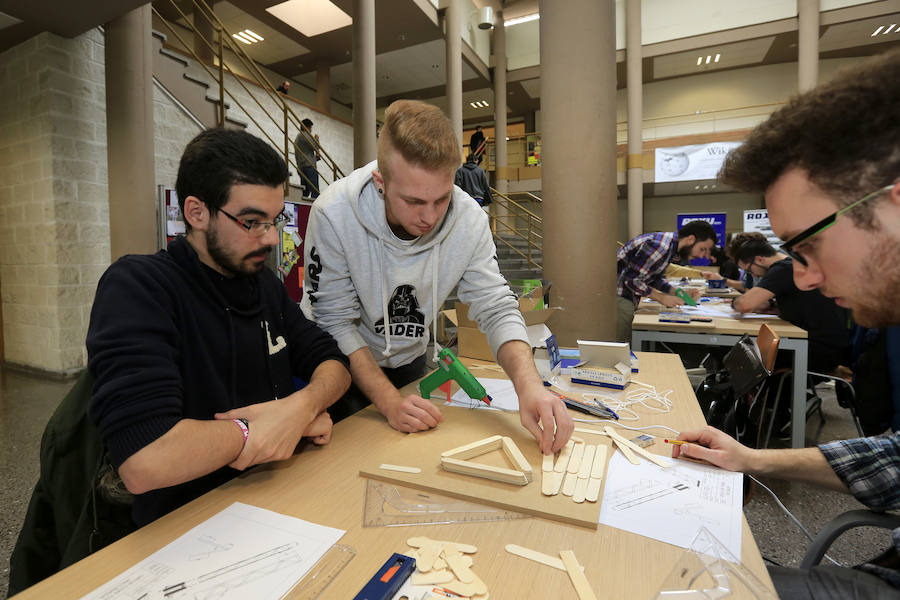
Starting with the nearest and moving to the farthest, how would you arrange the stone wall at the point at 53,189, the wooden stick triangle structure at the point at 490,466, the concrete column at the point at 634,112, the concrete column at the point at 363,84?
the wooden stick triangle structure at the point at 490,466 → the stone wall at the point at 53,189 → the concrete column at the point at 363,84 → the concrete column at the point at 634,112

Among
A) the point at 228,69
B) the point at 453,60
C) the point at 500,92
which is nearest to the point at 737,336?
the point at 228,69

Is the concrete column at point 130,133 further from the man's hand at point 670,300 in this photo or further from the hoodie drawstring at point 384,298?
the man's hand at point 670,300

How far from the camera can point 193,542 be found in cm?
70

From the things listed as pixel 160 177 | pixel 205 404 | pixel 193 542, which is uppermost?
pixel 160 177

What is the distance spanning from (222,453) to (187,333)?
0.29 m

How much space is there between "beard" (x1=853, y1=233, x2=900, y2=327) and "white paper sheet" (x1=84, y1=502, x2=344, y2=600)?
2.83 ft

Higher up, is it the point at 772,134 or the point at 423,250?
the point at 772,134

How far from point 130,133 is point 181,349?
155 inches

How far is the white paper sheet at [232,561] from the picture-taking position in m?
0.60

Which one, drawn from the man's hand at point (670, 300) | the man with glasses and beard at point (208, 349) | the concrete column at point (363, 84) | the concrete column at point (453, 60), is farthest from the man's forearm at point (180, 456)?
the concrete column at point (453, 60)

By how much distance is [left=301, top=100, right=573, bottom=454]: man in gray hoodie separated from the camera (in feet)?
3.83

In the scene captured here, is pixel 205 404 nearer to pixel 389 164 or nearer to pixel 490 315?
pixel 389 164

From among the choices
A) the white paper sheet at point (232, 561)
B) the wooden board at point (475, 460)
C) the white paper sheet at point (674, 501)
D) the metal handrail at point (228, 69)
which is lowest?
the white paper sheet at point (674, 501)

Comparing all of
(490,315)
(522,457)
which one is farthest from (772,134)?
(490,315)
